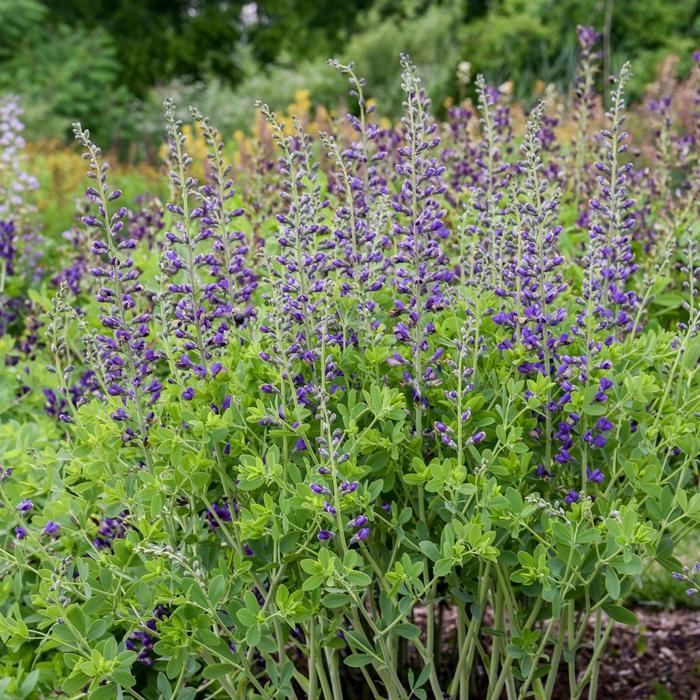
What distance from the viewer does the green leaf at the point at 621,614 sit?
2.23 m

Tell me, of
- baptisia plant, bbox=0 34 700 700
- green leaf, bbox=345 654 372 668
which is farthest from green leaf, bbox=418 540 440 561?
green leaf, bbox=345 654 372 668

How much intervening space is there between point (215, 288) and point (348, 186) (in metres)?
0.41

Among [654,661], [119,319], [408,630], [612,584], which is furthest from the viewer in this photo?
[654,661]

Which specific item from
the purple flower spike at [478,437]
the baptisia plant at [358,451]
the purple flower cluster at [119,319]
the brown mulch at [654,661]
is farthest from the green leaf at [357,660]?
the brown mulch at [654,661]

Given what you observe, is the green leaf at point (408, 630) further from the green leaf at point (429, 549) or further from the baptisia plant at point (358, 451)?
the green leaf at point (429, 549)

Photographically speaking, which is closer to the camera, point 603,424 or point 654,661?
point 603,424

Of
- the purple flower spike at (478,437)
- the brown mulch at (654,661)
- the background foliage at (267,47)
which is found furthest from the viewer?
the background foliage at (267,47)

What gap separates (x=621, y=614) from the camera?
2.24 meters

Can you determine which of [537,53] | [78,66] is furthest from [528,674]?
[78,66]

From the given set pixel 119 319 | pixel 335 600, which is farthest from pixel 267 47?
pixel 335 600

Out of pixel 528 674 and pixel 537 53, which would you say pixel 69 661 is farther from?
pixel 537 53

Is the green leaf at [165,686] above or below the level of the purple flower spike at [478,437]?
below

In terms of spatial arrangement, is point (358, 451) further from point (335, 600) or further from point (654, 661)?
point (654, 661)

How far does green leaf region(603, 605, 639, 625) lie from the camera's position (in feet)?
7.31
